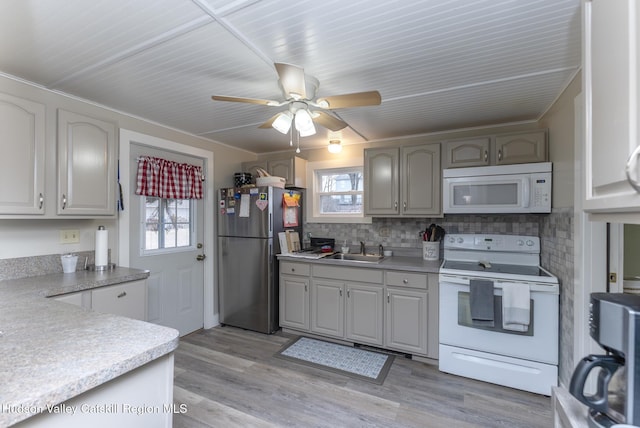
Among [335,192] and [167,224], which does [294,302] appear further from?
[167,224]

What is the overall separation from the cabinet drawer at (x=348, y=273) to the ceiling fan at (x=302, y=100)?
1.42m

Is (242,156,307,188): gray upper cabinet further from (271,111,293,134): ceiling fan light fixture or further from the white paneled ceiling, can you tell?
(271,111,293,134): ceiling fan light fixture

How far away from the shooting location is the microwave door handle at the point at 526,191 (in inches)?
92.5

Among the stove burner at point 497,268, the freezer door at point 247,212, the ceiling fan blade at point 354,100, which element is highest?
the ceiling fan blade at point 354,100

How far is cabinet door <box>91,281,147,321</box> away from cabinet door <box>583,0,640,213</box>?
8.65 feet

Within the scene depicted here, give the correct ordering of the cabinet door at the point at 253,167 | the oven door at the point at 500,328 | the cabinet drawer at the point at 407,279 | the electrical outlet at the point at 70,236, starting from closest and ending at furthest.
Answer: the oven door at the point at 500,328
the electrical outlet at the point at 70,236
the cabinet drawer at the point at 407,279
the cabinet door at the point at 253,167


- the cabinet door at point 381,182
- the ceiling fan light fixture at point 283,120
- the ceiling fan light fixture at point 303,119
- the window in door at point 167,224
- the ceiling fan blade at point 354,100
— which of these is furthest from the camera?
the cabinet door at point 381,182

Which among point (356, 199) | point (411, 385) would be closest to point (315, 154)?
point (356, 199)

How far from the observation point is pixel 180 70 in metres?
1.84

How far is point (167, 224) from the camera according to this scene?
3029 millimetres

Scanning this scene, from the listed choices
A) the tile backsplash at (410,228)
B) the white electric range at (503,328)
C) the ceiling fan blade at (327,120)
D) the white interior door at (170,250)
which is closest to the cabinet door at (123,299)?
the white interior door at (170,250)

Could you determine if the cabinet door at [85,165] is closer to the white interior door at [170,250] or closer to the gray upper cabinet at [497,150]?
the white interior door at [170,250]

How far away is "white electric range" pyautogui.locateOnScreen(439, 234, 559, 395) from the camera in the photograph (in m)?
2.08

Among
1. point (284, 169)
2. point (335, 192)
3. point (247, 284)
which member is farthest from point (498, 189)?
point (247, 284)
